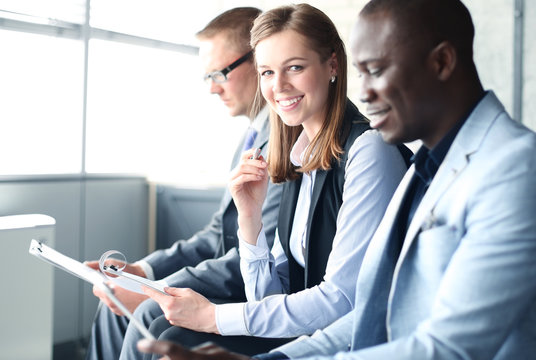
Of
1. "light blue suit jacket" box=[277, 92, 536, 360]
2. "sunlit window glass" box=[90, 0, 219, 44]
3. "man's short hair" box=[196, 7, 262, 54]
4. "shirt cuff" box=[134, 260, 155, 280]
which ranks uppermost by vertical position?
"sunlit window glass" box=[90, 0, 219, 44]

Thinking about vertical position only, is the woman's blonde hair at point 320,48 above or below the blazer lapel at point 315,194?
above

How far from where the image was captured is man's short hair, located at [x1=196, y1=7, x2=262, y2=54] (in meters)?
2.02

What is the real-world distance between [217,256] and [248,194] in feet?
1.55

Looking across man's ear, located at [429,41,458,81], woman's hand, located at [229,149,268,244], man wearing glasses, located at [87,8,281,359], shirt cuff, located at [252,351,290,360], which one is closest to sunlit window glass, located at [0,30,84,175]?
man wearing glasses, located at [87,8,281,359]

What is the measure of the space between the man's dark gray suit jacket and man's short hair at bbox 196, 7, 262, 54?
323 millimetres

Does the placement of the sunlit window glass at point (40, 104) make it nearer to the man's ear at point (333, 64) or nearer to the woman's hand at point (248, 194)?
the woman's hand at point (248, 194)

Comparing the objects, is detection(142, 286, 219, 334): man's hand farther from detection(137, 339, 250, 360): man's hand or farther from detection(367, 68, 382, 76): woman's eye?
detection(367, 68, 382, 76): woman's eye

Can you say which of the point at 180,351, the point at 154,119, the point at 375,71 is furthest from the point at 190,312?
the point at 154,119

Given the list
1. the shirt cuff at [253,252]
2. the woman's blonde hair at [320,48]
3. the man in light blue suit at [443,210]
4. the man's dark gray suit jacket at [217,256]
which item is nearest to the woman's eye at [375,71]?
the man in light blue suit at [443,210]

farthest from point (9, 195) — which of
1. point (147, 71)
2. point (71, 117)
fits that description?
point (147, 71)

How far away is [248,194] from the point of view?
1.52 meters

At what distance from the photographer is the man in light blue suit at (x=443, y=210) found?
2.45ft

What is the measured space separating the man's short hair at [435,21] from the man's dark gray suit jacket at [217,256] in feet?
2.78

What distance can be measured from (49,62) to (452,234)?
2277 mm
